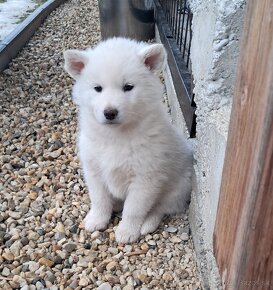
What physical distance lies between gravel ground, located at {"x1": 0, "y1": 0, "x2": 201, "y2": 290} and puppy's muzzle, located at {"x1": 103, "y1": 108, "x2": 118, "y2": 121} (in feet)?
2.21

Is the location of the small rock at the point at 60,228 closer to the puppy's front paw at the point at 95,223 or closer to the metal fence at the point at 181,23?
the puppy's front paw at the point at 95,223

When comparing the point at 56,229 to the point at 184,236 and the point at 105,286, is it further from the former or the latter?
the point at 184,236

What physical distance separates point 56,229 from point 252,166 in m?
1.51

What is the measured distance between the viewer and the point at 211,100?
1.65 meters

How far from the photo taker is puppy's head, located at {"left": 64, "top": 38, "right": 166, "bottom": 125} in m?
1.81

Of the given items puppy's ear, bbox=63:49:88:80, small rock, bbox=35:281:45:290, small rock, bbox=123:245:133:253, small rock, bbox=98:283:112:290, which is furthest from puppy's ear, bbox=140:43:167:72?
small rock, bbox=35:281:45:290

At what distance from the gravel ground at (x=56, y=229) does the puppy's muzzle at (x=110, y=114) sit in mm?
672

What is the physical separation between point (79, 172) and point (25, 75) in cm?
174

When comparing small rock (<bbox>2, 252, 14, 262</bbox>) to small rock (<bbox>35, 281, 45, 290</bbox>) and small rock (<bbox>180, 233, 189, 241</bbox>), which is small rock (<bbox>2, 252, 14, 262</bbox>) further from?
small rock (<bbox>180, 233, 189, 241</bbox>)

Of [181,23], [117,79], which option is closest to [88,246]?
[117,79]

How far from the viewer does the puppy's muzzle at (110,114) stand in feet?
5.82

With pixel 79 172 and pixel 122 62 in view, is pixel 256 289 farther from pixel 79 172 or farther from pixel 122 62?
pixel 79 172

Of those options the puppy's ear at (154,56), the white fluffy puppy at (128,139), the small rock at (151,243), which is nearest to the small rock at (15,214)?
the white fluffy puppy at (128,139)

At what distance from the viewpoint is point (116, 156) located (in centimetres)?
198
